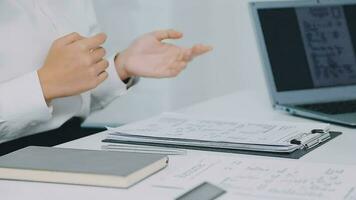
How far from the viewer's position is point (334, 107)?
131cm

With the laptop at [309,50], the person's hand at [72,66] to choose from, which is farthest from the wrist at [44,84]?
the laptop at [309,50]

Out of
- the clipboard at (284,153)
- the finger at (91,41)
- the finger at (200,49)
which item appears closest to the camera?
the clipboard at (284,153)

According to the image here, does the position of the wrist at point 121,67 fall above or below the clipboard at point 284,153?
above

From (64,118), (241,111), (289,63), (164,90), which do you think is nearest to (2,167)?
(64,118)

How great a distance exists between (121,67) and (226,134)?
0.47 metres

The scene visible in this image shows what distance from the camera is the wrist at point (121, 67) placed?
144cm

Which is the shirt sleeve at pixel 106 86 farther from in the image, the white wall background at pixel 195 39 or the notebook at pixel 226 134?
the white wall background at pixel 195 39

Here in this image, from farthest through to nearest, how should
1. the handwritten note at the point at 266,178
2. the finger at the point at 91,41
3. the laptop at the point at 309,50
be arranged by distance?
the laptop at the point at 309,50 < the finger at the point at 91,41 < the handwritten note at the point at 266,178

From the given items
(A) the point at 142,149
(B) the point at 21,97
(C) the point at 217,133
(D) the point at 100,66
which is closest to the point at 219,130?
(C) the point at 217,133

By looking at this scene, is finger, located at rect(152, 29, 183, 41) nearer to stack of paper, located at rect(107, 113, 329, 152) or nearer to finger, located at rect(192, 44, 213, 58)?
finger, located at rect(192, 44, 213, 58)

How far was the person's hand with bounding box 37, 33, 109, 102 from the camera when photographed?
1.13 metres

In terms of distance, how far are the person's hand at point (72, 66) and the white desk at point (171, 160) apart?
109 millimetres

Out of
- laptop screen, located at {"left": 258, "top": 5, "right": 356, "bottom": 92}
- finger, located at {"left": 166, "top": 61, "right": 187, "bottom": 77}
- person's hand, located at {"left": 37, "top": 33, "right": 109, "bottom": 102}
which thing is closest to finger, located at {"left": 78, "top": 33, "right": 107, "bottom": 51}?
person's hand, located at {"left": 37, "top": 33, "right": 109, "bottom": 102}

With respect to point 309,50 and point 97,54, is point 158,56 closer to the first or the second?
point 97,54
